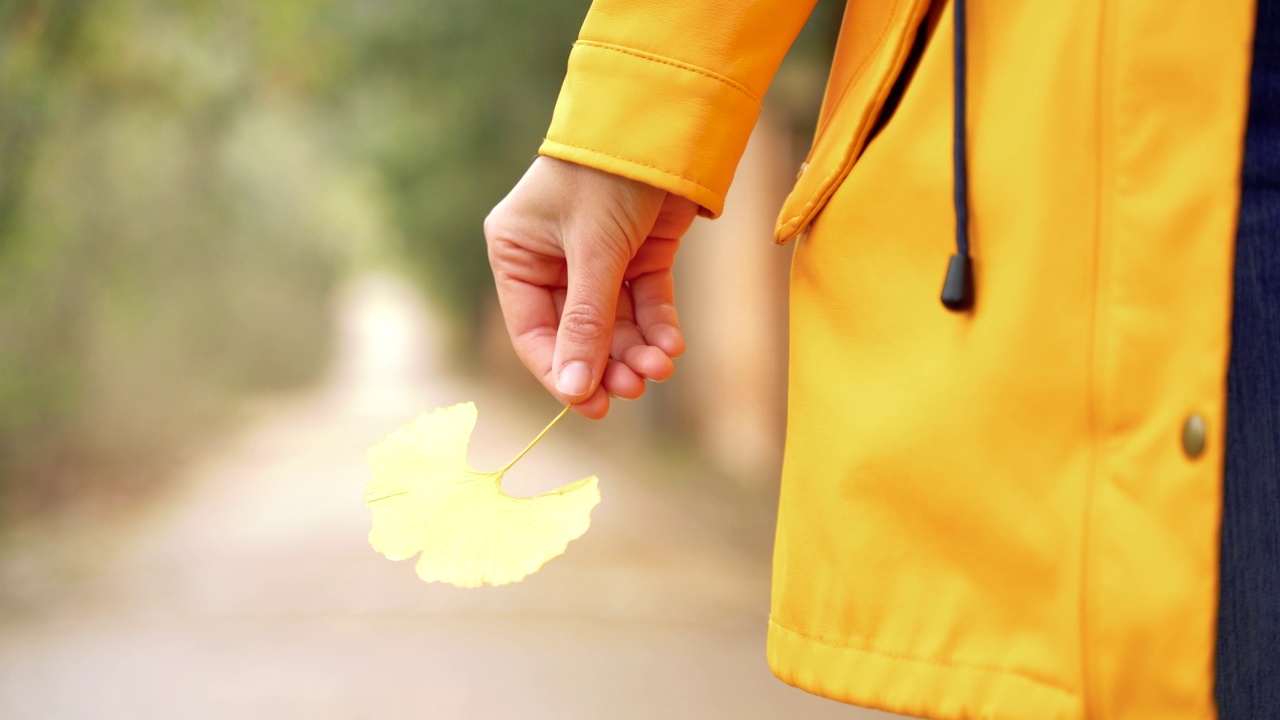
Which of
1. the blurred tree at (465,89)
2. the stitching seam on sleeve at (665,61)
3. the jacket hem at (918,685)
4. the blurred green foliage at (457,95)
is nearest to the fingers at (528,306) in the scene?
the stitching seam on sleeve at (665,61)

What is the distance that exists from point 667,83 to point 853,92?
18 centimetres

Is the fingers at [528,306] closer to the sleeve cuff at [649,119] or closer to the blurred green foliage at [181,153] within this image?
the sleeve cuff at [649,119]

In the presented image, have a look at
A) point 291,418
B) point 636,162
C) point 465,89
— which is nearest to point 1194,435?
point 636,162

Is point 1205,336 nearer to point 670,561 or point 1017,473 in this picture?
point 1017,473

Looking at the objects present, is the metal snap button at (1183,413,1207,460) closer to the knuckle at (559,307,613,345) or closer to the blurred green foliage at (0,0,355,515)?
the knuckle at (559,307,613,345)

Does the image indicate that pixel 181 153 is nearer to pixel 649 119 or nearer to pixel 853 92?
pixel 649 119

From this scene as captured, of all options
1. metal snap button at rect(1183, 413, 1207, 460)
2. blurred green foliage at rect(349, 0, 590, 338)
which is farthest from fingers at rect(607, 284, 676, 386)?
blurred green foliage at rect(349, 0, 590, 338)

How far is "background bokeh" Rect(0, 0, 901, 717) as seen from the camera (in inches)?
215

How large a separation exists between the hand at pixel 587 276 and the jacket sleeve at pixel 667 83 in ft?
0.15

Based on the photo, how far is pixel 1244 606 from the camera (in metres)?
0.90

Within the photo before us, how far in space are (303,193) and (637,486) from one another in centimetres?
1366

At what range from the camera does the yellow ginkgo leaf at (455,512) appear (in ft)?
3.83

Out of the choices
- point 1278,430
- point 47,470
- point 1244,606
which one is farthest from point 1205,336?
point 47,470

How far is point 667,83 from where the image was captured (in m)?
1.12
